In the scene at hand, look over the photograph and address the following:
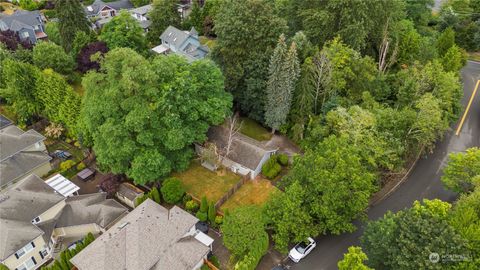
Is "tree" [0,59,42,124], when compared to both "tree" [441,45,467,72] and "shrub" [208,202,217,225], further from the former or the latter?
"tree" [441,45,467,72]

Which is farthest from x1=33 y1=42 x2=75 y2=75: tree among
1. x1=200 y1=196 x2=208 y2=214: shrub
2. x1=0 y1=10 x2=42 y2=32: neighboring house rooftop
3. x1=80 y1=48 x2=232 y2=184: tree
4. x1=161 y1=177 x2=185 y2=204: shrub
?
x1=200 y1=196 x2=208 y2=214: shrub

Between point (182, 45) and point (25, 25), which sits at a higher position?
point (182, 45)

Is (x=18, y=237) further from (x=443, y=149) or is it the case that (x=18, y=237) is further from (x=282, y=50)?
(x=443, y=149)

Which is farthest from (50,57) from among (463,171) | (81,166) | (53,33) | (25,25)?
(463,171)

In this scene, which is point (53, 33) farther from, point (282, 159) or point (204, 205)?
point (282, 159)

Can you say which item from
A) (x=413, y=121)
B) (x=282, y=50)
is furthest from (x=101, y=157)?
(x=413, y=121)

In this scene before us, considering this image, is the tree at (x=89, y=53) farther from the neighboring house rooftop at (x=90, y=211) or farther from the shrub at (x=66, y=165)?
the neighboring house rooftop at (x=90, y=211)
